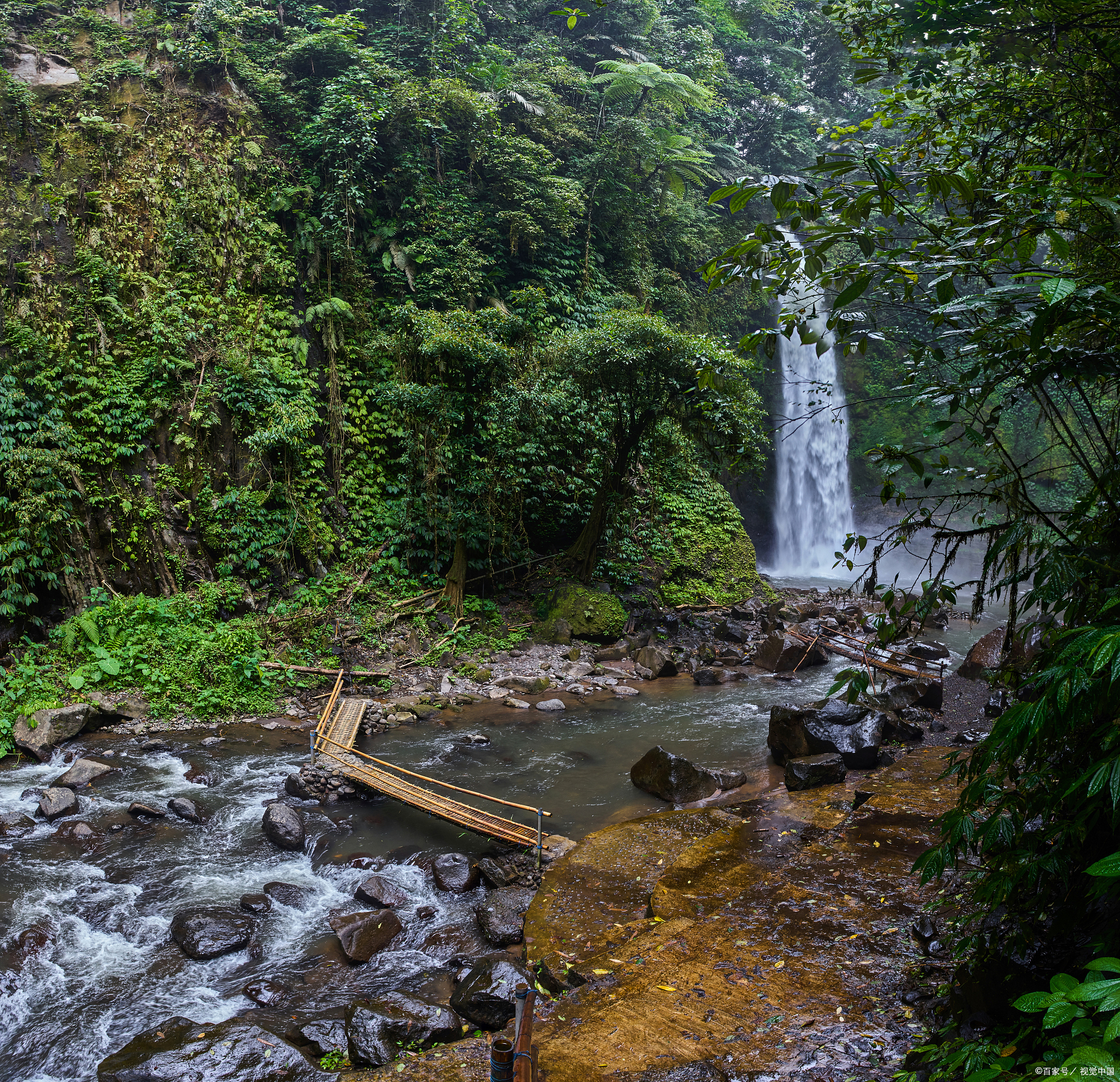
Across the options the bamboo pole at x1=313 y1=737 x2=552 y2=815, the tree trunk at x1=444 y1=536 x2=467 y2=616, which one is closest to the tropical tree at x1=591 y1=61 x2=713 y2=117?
the tree trunk at x1=444 y1=536 x2=467 y2=616

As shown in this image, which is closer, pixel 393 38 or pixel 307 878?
pixel 307 878

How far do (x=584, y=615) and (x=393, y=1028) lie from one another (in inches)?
344

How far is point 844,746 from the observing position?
24.6ft

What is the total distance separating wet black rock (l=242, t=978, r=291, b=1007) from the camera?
452 cm

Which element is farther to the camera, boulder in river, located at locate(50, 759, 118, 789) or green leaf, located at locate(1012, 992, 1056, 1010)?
boulder in river, located at locate(50, 759, 118, 789)

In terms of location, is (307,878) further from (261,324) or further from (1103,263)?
(261,324)

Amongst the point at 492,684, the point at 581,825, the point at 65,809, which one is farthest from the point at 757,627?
the point at 65,809

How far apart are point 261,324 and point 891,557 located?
888 inches

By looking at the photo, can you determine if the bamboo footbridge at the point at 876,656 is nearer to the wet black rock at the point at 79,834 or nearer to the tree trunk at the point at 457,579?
the tree trunk at the point at 457,579

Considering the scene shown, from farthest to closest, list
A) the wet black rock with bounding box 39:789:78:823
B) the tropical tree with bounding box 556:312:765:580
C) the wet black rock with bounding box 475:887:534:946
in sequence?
the tropical tree with bounding box 556:312:765:580 → the wet black rock with bounding box 39:789:78:823 → the wet black rock with bounding box 475:887:534:946

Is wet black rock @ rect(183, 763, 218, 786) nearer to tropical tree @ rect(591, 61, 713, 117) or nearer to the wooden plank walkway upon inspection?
the wooden plank walkway

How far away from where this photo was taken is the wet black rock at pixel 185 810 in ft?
22.0

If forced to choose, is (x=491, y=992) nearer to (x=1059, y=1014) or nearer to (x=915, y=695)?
(x=1059, y=1014)

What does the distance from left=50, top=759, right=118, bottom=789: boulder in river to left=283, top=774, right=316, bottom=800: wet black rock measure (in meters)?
1.91
